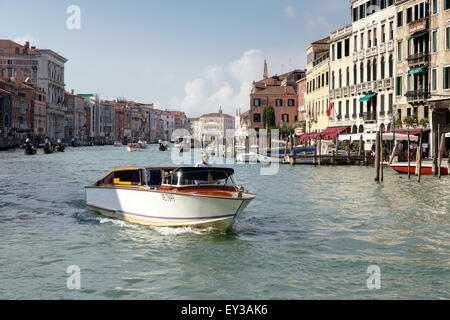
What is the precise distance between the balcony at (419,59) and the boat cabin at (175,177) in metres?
25.8

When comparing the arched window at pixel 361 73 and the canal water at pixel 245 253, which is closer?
the canal water at pixel 245 253

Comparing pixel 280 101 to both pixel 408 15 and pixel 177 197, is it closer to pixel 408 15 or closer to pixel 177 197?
pixel 408 15

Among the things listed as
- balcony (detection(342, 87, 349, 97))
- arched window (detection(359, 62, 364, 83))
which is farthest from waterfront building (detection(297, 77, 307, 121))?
arched window (detection(359, 62, 364, 83))

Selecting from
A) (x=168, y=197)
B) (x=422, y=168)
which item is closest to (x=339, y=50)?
(x=422, y=168)

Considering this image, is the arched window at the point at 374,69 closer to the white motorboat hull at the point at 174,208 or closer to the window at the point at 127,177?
the window at the point at 127,177

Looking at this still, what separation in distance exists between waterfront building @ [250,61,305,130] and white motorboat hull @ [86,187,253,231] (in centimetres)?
6679

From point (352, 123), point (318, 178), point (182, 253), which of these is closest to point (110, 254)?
point (182, 253)

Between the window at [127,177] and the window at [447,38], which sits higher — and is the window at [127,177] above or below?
below

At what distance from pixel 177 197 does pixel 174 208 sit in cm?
32

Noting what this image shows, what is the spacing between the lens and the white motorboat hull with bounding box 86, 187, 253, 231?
1144 centimetres

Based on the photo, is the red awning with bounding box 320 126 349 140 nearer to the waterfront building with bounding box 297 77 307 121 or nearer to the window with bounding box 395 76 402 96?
the window with bounding box 395 76 402 96

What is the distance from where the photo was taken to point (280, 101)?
8156cm

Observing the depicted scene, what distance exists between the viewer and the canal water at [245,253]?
8125 millimetres

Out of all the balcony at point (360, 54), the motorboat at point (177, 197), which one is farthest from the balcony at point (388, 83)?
the motorboat at point (177, 197)
